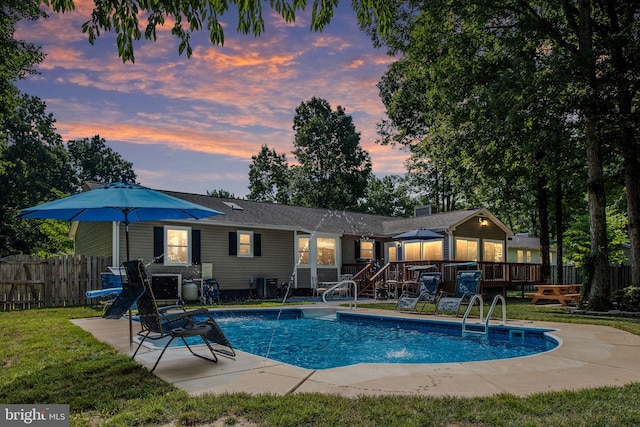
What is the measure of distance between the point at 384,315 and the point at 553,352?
16.6 ft

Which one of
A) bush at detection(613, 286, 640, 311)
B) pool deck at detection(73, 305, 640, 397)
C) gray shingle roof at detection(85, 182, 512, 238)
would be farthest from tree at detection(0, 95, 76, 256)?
bush at detection(613, 286, 640, 311)

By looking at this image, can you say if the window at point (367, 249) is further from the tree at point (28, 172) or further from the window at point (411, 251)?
the tree at point (28, 172)

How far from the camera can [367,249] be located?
21047 millimetres

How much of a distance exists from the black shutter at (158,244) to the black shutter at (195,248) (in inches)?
41.5

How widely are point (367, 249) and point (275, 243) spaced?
15.9 feet

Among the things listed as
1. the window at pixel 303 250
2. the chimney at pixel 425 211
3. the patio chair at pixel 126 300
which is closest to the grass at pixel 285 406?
the patio chair at pixel 126 300

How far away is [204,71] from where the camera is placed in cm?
1420

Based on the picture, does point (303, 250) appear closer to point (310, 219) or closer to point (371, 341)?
point (310, 219)

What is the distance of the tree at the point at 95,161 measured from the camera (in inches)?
1789

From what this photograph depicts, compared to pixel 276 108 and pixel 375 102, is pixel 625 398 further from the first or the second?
Answer: pixel 375 102

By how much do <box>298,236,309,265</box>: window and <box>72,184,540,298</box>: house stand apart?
0.14 feet

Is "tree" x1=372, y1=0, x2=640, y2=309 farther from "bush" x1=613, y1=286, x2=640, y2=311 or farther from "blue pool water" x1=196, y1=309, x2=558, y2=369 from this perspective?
"blue pool water" x1=196, y1=309, x2=558, y2=369

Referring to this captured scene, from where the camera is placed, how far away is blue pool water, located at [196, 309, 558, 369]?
704cm

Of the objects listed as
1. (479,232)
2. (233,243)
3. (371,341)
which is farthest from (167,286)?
(479,232)
